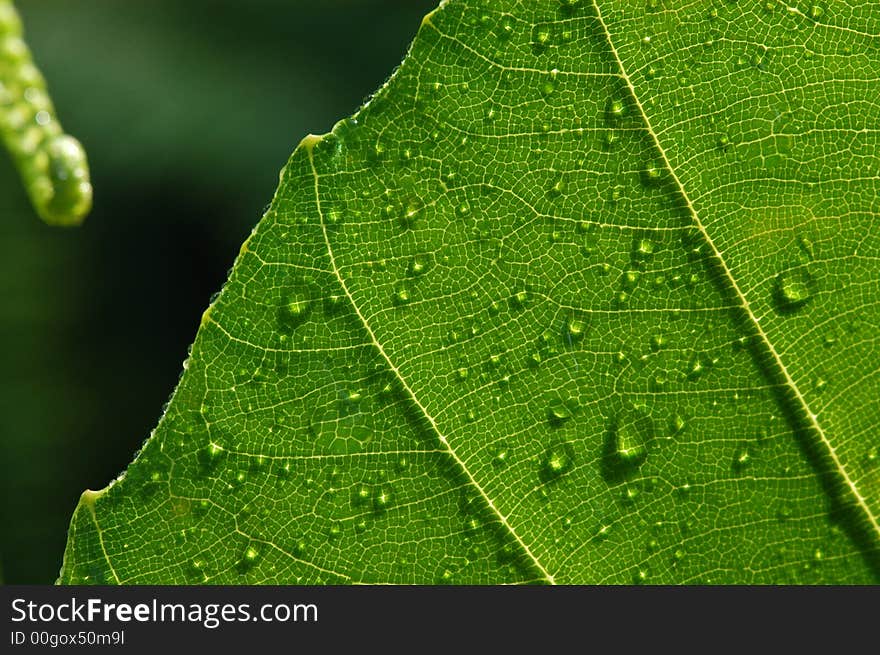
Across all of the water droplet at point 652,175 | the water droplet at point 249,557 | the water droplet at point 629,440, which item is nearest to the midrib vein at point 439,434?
Answer: the water droplet at point 629,440

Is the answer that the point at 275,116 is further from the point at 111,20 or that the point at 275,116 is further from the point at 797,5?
the point at 797,5

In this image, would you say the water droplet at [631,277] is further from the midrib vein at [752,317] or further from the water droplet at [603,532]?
the water droplet at [603,532]

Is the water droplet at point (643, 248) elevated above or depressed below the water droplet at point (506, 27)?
below

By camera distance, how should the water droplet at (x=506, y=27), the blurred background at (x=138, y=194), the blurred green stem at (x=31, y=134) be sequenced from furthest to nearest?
1. the blurred background at (x=138, y=194)
2. the water droplet at (x=506, y=27)
3. the blurred green stem at (x=31, y=134)

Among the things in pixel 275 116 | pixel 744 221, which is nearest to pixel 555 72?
pixel 744 221

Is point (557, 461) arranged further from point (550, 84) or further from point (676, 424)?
point (550, 84)

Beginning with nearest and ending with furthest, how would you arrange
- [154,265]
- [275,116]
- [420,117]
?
[420,117], [275,116], [154,265]

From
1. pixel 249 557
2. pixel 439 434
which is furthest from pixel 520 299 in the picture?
pixel 249 557
